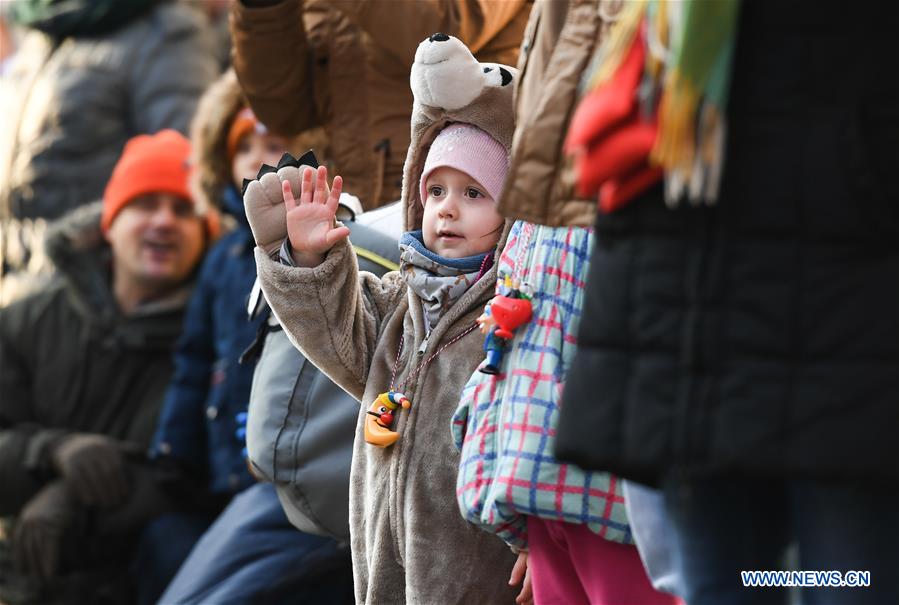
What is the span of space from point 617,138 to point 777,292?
290 mm

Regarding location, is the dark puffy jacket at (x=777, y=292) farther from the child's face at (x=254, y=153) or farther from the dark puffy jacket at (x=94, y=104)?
the dark puffy jacket at (x=94, y=104)

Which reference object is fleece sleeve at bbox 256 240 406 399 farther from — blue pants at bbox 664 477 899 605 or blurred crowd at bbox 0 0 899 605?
blue pants at bbox 664 477 899 605

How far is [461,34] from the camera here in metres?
3.66

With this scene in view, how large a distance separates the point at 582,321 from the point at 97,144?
414 centimetres

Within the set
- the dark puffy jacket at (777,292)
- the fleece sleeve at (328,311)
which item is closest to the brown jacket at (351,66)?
the fleece sleeve at (328,311)

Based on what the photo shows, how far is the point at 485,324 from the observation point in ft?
8.63

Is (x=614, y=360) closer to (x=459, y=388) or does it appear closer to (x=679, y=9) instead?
(x=679, y=9)

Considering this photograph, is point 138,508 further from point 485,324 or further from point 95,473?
point 485,324

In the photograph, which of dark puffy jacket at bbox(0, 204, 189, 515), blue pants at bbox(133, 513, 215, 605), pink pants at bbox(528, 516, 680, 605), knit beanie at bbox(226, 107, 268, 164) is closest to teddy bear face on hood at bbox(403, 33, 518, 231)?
pink pants at bbox(528, 516, 680, 605)

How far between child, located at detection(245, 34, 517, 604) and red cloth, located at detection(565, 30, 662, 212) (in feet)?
2.77

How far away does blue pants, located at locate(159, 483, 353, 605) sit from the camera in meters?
3.88

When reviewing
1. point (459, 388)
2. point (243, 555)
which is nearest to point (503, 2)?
point (459, 388)

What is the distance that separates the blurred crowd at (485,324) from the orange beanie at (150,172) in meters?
0.01

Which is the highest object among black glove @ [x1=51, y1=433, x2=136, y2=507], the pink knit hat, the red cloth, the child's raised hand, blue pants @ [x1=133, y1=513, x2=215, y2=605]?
the red cloth
